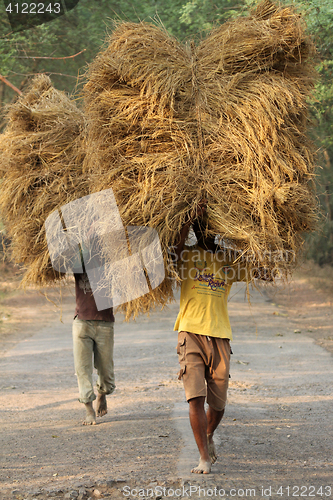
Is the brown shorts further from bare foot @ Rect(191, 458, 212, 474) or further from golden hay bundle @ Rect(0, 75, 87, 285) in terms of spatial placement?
golden hay bundle @ Rect(0, 75, 87, 285)

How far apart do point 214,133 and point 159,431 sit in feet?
7.14

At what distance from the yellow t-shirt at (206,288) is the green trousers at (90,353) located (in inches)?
42.7

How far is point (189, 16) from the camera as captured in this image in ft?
33.5

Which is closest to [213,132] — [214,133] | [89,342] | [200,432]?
[214,133]

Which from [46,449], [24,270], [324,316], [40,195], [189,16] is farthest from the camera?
[324,316]

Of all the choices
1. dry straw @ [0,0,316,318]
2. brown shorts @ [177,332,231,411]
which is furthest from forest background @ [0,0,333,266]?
brown shorts @ [177,332,231,411]

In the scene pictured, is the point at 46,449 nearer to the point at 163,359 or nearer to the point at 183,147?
the point at 183,147

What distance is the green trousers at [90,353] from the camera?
13.6 feet

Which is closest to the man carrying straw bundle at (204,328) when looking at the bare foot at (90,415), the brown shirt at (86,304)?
the brown shirt at (86,304)

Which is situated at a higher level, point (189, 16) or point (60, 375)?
point (189, 16)

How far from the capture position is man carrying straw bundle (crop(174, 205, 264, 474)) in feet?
10.2

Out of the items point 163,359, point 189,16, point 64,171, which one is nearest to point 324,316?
point 163,359

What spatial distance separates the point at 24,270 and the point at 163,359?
3.00 meters

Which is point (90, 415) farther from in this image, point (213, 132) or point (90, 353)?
point (213, 132)
